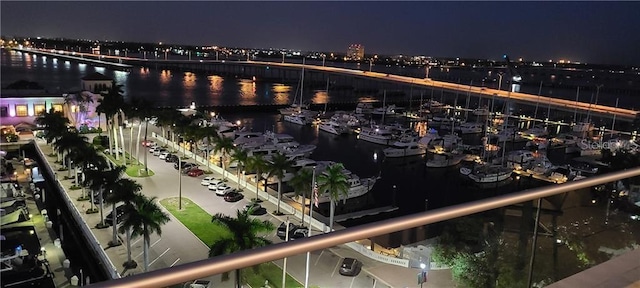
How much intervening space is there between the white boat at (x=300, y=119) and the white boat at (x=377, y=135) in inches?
268

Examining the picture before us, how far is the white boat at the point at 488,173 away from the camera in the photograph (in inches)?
962

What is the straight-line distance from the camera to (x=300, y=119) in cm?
4081

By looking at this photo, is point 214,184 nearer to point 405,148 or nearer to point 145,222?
point 145,222

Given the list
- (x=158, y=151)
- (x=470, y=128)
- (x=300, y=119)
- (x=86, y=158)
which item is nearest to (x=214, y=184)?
(x=86, y=158)

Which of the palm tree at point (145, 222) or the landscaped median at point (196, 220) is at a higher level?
the palm tree at point (145, 222)

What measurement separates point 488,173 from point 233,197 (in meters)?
13.2

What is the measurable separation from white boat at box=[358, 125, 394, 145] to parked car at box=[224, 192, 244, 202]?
16.5 m

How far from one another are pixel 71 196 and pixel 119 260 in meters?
6.89

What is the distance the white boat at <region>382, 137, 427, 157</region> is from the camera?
29.4 metres

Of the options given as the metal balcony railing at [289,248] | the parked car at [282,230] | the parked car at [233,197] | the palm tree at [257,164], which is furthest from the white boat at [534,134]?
the metal balcony railing at [289,248]

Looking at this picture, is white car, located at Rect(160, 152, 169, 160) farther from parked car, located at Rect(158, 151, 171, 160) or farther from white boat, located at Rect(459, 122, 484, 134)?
white boat, located at Rect(459, 122, 484, 134)

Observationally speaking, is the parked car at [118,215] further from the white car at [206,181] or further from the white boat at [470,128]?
the white boat at [470,128]

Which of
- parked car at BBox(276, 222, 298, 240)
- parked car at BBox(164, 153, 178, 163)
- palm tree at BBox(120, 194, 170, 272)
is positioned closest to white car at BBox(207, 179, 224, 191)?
parked car at BBox(276, 222, 298, 240)

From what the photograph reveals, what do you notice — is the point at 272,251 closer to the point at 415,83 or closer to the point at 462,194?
the point at 462,194
